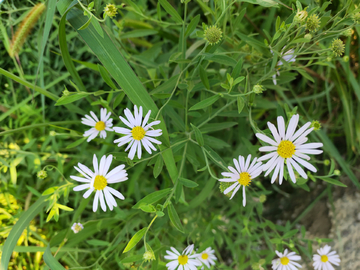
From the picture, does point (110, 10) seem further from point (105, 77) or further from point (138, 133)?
point (138, 133)

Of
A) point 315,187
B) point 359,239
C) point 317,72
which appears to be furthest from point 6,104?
point 359,239

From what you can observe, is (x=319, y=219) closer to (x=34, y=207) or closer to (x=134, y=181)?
(x=134, y=181)

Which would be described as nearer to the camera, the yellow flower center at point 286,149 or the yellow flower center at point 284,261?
the yellow flower center at point 286,149

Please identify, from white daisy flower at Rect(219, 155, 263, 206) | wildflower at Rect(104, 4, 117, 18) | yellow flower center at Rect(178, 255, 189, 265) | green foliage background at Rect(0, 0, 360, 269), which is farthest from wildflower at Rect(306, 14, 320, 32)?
yellow flower center at Rect(178, 255, 189, 265)

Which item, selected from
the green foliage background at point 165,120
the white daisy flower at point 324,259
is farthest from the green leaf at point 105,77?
the white daisy flower at point 324,259

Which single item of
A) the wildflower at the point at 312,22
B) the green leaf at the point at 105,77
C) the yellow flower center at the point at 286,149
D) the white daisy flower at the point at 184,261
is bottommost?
the white daisy flower at the point at 184,261

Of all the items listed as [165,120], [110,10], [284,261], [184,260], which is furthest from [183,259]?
[110,10]

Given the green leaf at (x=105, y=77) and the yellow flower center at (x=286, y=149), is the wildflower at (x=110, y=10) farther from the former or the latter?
the yellow flower center at (x=286, y=149)

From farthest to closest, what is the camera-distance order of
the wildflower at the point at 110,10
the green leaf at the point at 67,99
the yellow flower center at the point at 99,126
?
1. the yellow flower center at the point at 99,126
2. the green leaf at the point at 67,99
3. the wildflower at the point at 110,10
